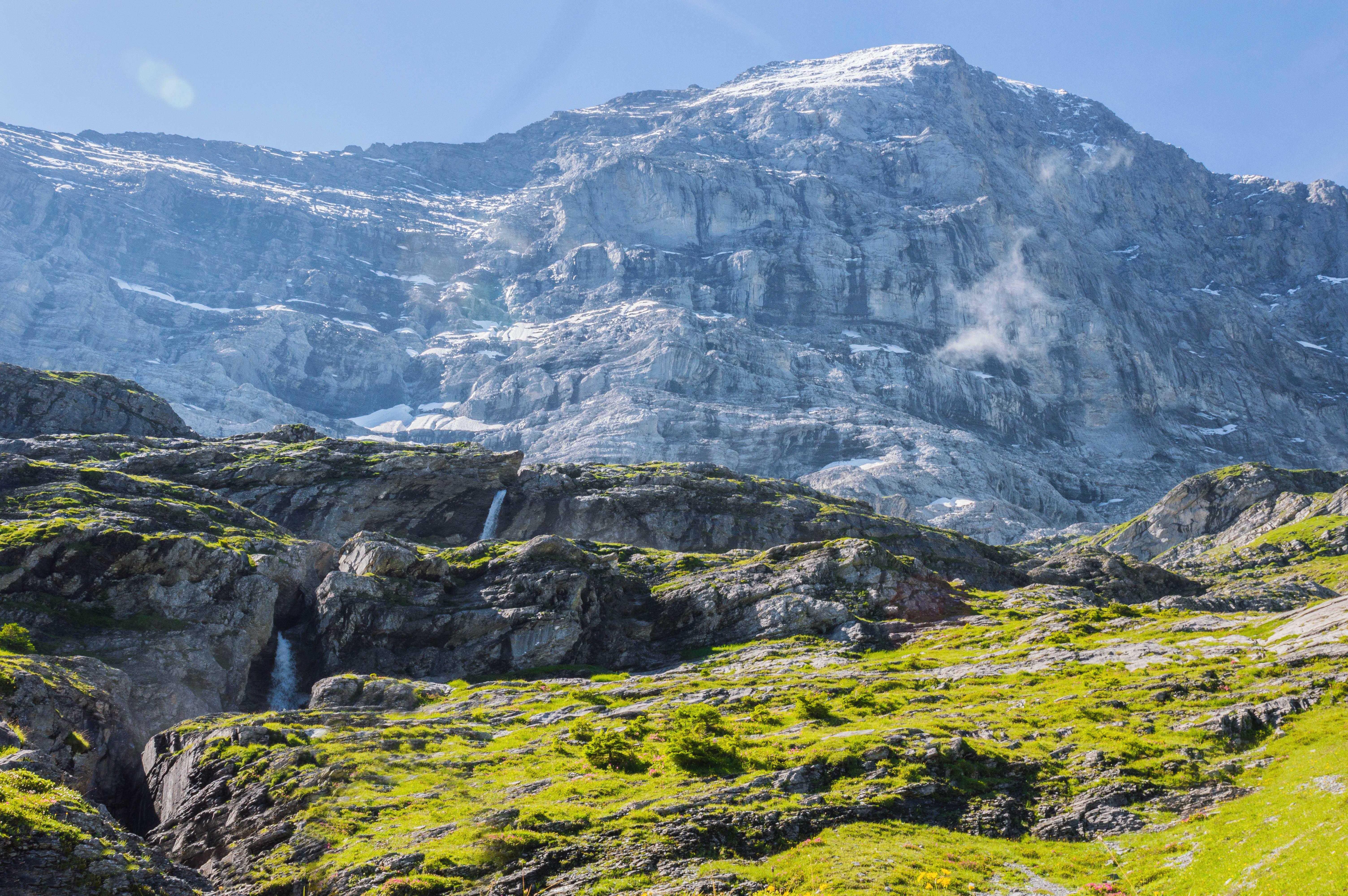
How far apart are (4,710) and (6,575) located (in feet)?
76.1

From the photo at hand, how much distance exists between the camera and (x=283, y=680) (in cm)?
6612

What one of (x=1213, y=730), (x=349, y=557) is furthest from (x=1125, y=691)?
(x=349, y=557)

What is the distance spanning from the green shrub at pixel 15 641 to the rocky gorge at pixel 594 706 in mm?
267

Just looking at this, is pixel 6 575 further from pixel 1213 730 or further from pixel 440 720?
pixel 1213 730

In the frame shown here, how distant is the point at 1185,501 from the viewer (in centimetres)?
18525

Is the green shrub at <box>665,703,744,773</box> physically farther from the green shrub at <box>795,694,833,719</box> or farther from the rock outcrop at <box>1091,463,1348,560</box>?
the rock outcrop at <box>1091,463,1348,560</box>

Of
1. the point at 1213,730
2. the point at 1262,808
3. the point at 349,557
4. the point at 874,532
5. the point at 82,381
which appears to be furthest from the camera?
the point at 82,381

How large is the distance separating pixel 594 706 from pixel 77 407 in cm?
11392

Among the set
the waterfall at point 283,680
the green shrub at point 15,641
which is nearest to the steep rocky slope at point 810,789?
the green shrub at point 15,641

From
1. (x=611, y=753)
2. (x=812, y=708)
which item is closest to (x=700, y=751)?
(x=611, y=753)

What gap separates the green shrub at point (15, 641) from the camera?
51.1 meters

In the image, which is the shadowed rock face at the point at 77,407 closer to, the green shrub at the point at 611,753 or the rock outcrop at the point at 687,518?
the rock outcrop at the point at 687,518

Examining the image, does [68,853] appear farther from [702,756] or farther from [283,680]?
[283,680]

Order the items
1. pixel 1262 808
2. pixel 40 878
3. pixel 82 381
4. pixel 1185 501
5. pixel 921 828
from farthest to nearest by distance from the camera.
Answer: pixel 1185 501 → pixel 82 381 → pixel 921 828 → pixel 1262 808 → pixel 40 878
